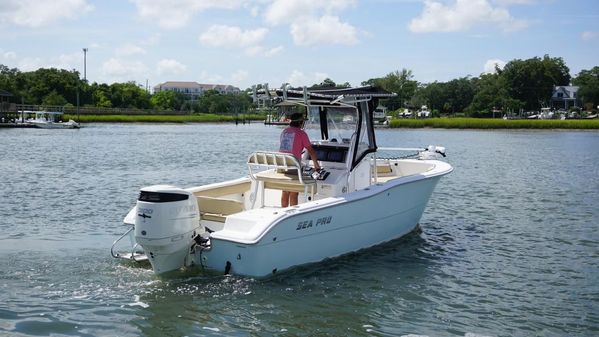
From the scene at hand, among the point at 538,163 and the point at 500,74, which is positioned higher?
the point at 500,74

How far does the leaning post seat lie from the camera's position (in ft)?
34.2

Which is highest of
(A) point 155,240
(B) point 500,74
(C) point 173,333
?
(B) point 500,74

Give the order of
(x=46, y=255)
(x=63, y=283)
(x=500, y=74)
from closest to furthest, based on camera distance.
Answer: (x=63, y=283)
(x=46, y=255)
(x=500, y=74)

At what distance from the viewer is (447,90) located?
452 feet

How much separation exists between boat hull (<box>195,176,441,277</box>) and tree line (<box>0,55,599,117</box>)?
88.1 meters

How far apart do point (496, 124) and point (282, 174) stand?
86.9 metres

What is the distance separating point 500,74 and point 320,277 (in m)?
127

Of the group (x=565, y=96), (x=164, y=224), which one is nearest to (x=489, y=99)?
(x=565, y=96)

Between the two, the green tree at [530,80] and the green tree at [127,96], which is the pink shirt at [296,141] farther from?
the green tree at [127,96]

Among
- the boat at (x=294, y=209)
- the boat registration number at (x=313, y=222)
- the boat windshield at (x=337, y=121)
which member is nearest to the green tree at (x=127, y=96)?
the boat windshield at (x=337, y=121)

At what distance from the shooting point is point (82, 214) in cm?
1577

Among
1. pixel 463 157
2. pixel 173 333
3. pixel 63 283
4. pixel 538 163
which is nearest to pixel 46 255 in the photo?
pixel 63 283

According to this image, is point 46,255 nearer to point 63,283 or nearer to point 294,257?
point 63,283

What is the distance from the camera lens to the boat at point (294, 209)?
888 centimetres
